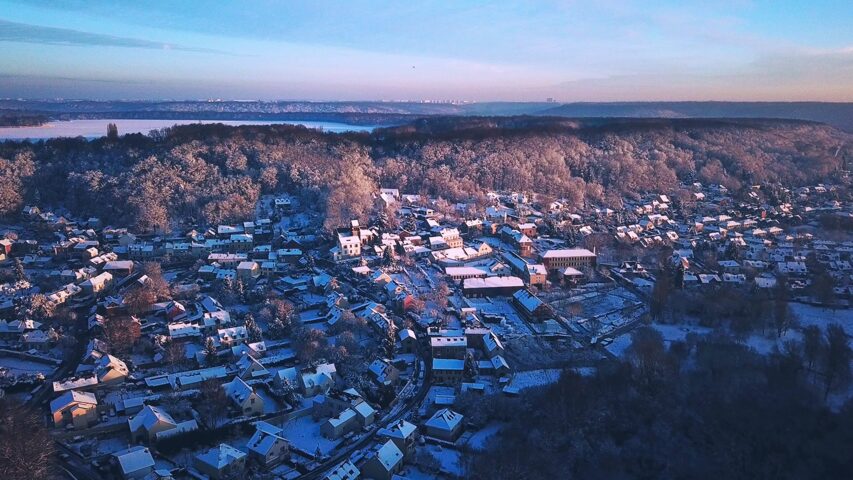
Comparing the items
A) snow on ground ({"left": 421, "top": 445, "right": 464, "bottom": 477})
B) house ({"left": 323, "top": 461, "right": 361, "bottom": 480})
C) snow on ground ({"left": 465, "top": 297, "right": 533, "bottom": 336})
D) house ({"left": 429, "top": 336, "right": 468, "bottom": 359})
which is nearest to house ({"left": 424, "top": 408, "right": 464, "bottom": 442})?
snow on ground ({"left": 421, "top": 445, "right": 464, "bottom": 477})

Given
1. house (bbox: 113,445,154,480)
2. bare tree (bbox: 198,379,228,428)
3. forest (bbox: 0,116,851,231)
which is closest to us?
house (bbox: 113,445,154,480)

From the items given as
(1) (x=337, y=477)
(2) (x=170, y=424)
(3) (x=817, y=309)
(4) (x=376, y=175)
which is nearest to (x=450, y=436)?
(1) (x=337, y=477)

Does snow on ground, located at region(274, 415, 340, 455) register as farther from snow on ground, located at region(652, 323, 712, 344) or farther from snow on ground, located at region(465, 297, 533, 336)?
snow on ground, located at region(652, 323, 712, 344)

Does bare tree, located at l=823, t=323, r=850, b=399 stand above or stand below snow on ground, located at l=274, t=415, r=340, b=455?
above

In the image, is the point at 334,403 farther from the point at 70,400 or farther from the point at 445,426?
the point at 70,400

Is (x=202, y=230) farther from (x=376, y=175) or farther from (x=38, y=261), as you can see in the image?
(x=376, y=175)
